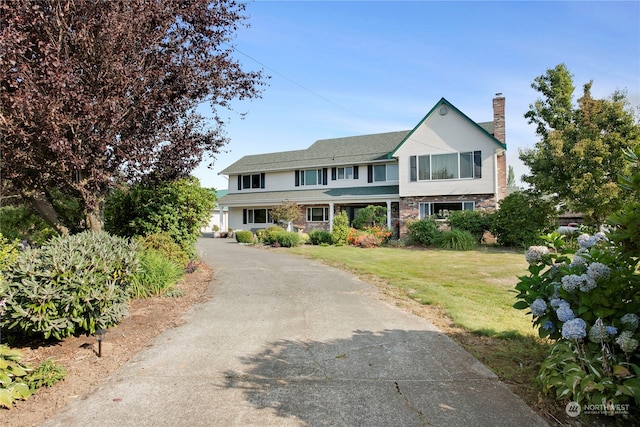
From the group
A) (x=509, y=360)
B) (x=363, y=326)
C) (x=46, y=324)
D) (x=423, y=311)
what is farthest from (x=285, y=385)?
(x=423, y=311)

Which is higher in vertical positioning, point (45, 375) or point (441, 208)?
point (441, 208)

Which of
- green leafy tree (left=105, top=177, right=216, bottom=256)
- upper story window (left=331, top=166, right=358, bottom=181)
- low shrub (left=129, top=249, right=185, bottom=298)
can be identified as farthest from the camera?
upper story window (left=331, top=166, right=358, bottom=181)

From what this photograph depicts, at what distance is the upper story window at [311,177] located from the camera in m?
28.5

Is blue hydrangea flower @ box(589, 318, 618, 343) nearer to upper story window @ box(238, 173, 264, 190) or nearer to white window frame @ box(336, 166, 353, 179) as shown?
white window frame @ box(336, 166, 353, 179)

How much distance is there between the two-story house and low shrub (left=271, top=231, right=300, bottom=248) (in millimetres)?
7101

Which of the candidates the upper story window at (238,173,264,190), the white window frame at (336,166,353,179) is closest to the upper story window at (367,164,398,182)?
the white window frame at (336,166,353,179)

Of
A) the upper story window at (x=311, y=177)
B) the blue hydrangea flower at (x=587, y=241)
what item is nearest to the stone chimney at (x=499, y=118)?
the upper story window at (x=311, y=177)

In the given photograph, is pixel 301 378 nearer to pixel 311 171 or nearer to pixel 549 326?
pixel 549 326

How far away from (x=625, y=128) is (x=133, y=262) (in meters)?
20.5

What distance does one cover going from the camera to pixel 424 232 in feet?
61.2

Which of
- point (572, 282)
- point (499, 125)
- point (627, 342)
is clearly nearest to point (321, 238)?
point (499, 125)

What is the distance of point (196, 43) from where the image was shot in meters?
7.69

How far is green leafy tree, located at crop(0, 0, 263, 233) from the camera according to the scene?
17.2 feet

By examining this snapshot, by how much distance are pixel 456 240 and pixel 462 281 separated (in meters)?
8.53
